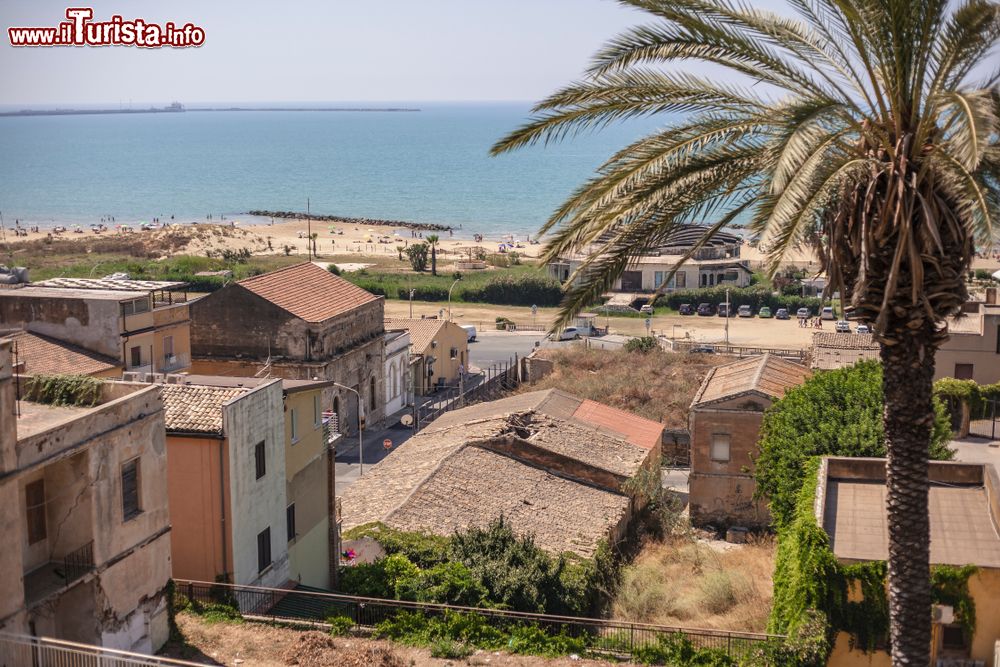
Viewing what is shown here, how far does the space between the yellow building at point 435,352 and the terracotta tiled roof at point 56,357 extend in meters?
28.4

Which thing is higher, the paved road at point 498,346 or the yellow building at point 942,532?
the yellow building at point 942,532

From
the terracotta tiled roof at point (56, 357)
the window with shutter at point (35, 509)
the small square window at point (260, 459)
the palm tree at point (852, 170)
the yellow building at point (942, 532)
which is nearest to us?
the palm tree at point (852, 170)

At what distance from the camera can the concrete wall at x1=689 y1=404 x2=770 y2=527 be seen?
38125 millimetres

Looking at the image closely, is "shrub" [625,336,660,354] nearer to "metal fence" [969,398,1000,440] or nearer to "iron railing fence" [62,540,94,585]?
"metal fence" [969,398,1000,440]

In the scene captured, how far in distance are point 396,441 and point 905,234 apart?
40.3 meters

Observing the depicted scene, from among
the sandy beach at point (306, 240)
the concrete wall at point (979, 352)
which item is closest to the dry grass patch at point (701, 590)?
the concrete wall at point (979, 352)

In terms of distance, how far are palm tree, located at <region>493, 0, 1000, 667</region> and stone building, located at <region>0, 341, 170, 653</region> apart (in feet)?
25.3

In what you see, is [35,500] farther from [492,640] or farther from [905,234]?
[905,234]

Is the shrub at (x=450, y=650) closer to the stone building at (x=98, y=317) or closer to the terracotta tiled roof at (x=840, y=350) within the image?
the stone building at (x=98, y=317)

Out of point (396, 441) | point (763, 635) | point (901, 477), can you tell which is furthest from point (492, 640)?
point (396, 441)

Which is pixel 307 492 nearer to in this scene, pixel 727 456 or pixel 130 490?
pixel 130 490

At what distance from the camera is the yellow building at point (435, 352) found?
2397 inches

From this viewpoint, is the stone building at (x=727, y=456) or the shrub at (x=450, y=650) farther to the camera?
the stone building at (x=727, y=456)

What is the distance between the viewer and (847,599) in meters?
19.9
